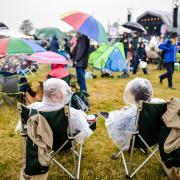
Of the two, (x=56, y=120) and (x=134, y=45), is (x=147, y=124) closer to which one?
(x=56, y=120)

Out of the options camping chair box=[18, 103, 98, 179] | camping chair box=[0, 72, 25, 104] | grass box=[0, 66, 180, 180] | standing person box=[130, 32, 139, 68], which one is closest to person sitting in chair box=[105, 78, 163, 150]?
grass box=[0, 66, 180, 180]

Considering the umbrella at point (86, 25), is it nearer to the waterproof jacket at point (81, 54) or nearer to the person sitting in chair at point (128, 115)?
the waterproof jacket at point (81, 54)

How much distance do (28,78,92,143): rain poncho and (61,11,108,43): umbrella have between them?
238cm

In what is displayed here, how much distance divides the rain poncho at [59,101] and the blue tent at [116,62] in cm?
814

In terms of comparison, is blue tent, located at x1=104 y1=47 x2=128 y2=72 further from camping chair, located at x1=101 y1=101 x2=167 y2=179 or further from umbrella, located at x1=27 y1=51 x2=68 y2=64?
camping chair, located at x1=101 y1=101 x2=167 y2=179

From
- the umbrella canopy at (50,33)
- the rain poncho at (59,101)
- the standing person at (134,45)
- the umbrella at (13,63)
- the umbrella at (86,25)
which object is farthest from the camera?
the umbrella canopy at (50,33)

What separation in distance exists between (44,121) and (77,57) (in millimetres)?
3879

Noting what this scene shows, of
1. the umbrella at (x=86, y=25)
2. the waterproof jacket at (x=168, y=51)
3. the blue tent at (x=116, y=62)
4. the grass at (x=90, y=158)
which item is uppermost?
the umbrella at (x=86, y=25)

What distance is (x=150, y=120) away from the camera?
327cm

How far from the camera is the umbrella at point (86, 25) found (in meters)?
5.66

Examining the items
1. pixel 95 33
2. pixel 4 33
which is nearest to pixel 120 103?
pixel 95 33

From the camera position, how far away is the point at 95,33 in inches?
226

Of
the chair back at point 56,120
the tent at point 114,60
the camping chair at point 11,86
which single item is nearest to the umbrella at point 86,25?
the camping chair at point 11,86

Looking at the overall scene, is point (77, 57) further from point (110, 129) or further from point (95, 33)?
point (110, 129)
